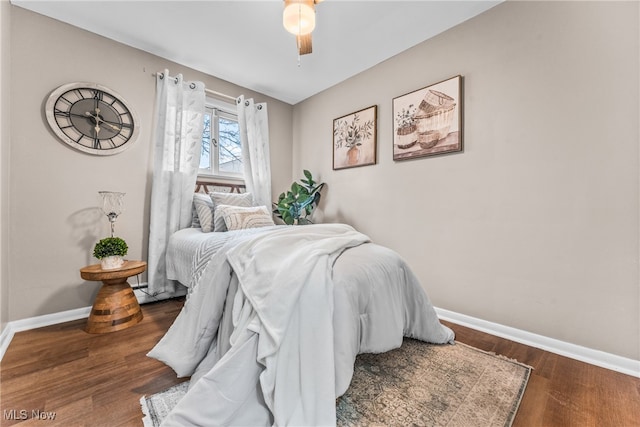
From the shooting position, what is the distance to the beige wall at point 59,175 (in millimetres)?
2039

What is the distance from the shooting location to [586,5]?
171 cm

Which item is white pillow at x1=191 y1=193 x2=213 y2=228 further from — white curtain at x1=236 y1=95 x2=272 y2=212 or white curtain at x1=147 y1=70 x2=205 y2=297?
white curtain at x1=236 y1=95 x2=272 y2=212

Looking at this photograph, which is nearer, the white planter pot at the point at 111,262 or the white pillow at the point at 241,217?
the white planter pot at the point at 111,262

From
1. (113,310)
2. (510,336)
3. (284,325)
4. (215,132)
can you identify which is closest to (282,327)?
(284,325)

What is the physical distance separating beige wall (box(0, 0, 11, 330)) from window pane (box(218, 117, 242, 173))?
1.70m

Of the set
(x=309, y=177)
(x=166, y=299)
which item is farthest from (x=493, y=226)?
(x=166, y=299)

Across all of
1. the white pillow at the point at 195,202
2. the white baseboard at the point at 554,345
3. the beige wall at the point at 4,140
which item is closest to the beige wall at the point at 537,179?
the white baseboard at the point at 554,345

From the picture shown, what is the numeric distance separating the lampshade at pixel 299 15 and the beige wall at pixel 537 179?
1.35 metres

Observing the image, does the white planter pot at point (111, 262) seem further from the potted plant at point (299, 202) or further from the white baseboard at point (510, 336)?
the potted plant at point (299, 202)

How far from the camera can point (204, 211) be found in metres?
2.67

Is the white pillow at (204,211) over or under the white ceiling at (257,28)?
under

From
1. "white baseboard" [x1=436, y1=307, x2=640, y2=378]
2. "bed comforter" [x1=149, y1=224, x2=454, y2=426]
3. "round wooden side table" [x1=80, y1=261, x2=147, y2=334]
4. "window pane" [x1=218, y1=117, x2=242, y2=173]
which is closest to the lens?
"bed comforter" [x1=149, y1=224, x2=454, y2=426]

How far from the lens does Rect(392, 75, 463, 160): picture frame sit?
2.28 meters

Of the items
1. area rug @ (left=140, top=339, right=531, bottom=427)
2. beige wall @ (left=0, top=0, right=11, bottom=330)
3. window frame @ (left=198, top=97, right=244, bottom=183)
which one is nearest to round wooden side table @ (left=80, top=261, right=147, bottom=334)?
beige wall @ (left=0, top=0, right=11, bottom=330)
